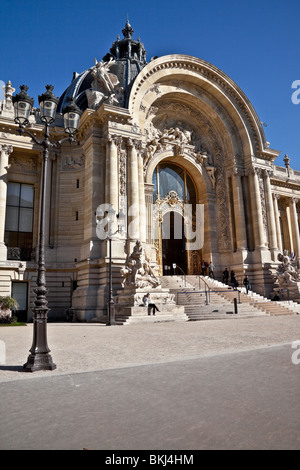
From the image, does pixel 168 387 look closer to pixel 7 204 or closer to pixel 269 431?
pixel 269 431

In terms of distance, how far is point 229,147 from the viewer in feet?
93.8

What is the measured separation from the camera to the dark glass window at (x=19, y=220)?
2338cm

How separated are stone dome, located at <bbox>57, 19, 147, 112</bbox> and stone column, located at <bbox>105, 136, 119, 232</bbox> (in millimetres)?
3093

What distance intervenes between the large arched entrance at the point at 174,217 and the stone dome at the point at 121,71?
6.57 metres

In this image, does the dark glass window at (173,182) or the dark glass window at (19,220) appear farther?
the dark glass window at (173,182)

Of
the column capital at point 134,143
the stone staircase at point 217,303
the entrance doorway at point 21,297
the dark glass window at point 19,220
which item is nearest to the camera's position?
the stone staircase at point 217,303

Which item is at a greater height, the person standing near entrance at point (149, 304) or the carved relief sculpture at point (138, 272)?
the carved relief sculpture at point (138, 272)

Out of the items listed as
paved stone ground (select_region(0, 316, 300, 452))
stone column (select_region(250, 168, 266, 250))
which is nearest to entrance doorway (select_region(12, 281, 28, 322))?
paved stone ground (select_region(0, 316, 300, 452))

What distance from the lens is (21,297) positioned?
72.2 feet

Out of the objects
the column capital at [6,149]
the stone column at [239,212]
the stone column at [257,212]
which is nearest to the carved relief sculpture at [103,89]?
the column capital at [6,149]

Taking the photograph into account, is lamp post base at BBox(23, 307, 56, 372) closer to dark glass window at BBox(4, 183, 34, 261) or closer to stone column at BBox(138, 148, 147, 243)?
stone column at BBox(138, 148, 147, 243)

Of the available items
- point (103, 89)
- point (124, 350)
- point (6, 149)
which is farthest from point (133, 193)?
point (124, 350)

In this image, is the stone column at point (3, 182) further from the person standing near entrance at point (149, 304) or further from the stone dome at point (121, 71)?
the person standing near entrance at point (149, 304)

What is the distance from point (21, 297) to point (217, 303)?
39.6ft
